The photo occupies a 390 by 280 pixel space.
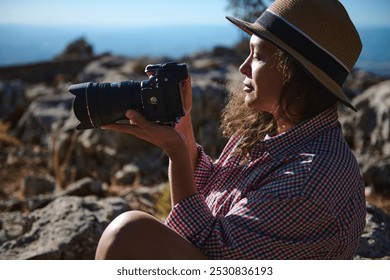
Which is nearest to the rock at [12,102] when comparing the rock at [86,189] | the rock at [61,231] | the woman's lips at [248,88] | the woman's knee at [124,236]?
the rock at [86,189]

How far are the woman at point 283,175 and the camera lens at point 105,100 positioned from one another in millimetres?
68

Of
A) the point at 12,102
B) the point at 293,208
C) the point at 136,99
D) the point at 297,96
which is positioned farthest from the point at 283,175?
the point at 12,102

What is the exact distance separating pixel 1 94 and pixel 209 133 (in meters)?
5.96

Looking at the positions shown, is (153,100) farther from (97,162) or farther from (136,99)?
(97,162)

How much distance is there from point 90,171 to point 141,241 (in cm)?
424

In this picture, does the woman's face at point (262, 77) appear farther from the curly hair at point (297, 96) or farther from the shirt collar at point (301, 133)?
the shirt collar at point (301, 133)

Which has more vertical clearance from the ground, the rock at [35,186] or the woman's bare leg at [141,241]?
the woman's bare leg at [141,241]

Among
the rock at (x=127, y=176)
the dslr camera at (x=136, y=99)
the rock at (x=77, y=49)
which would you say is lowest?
the rock at (x=77, y=49)

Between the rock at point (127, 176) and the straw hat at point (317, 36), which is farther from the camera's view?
the rock at point (127, 176)

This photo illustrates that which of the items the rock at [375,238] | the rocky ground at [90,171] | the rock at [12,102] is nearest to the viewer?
the rock at [375,238]

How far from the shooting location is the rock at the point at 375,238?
2664 millimetres
